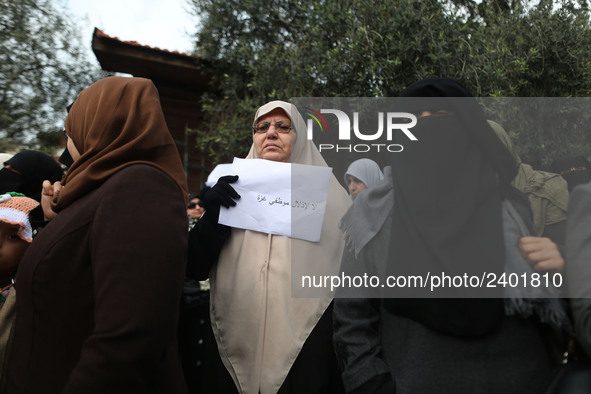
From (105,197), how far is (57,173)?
1.71 meters

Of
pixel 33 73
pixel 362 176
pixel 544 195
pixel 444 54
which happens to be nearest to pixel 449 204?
pixel 544 195

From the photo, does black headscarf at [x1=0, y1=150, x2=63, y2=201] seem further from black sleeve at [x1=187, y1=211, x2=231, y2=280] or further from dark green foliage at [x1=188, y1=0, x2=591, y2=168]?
dark green foliage at [x1=188, y1=0, x2=591, y2=168]

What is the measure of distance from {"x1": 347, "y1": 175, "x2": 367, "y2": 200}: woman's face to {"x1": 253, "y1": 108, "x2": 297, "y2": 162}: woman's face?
5.26 ft

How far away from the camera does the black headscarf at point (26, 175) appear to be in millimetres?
2318

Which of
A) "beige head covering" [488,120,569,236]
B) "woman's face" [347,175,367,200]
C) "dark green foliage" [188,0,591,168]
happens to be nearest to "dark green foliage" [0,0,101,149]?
"dark green foliage" [188,0,591,168]

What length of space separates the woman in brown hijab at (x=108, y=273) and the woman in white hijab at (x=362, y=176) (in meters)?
2.41

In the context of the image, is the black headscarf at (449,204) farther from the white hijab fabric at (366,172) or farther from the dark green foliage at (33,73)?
the dark green foliage at (33,73)

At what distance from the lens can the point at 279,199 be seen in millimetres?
1816

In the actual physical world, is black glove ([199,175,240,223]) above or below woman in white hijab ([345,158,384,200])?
below

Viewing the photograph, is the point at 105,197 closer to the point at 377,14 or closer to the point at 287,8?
the point at 377,14

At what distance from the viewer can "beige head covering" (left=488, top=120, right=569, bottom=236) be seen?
193 centimetres

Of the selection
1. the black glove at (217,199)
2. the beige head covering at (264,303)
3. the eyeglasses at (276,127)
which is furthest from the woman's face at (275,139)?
the beige head covering at (264,303)

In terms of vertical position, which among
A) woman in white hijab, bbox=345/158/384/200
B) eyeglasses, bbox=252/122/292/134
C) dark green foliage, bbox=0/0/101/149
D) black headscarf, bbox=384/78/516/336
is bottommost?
black headscarf, bbox=384/78/516/336

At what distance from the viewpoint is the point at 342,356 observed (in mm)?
1365
